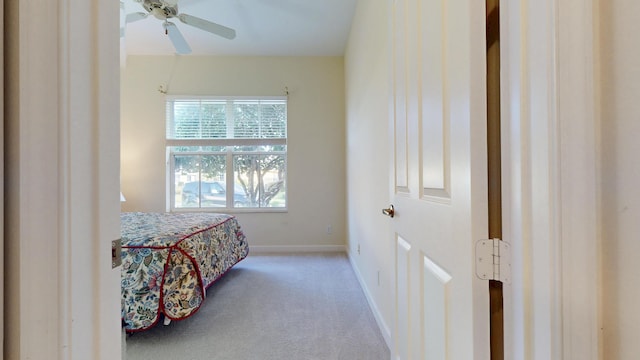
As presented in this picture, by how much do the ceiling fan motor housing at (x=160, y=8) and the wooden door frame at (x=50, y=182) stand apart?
255 cm

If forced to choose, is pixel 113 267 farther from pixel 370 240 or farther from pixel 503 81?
pixel 370 240

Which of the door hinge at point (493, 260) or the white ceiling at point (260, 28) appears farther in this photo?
the white ceiling at point (260, 28)

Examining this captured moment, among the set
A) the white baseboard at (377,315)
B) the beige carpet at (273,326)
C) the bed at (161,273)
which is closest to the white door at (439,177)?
the white baseboard at (377,315)

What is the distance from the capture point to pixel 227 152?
4.26m

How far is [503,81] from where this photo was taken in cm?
64

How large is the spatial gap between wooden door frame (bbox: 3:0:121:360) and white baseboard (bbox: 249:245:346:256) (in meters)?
3.77

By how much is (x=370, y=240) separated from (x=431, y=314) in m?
1.49

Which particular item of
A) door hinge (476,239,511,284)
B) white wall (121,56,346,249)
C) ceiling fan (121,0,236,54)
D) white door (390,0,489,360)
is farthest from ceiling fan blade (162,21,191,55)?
door hinge (476,239,511,284)

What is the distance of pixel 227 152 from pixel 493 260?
4.06 metres

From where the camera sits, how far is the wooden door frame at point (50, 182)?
414 millimetres

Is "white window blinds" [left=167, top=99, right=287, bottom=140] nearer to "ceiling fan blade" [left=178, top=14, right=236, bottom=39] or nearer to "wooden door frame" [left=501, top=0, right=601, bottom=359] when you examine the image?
"ceiling fan blade" [left=178, top=14, right=236, bottom=39]

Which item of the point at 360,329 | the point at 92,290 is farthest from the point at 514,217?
the point at 360,329

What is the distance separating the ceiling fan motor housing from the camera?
8.03 feet

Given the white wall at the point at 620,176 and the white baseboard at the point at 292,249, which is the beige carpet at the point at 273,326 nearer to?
the white baseboard at the point at 292,249
